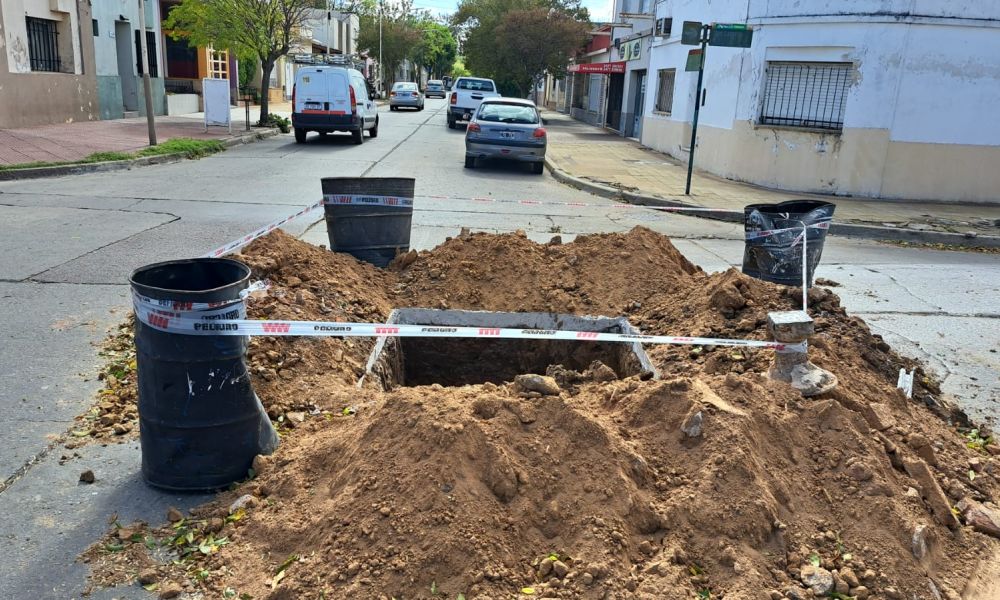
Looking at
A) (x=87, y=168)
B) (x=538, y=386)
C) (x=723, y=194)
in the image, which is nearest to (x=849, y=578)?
(x=538, y=386)

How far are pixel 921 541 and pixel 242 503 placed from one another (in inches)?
118

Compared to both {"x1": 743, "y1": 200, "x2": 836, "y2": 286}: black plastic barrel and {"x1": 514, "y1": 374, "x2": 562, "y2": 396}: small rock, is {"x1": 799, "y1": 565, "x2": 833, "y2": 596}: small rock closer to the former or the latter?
{"x1": 514, "y1": 374, "x2": 562, "y2": 396}: small rock

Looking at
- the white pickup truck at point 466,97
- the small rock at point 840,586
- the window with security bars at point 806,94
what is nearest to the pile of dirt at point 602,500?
the small rock at point 840,586

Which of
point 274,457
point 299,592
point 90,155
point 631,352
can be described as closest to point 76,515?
point 274,457

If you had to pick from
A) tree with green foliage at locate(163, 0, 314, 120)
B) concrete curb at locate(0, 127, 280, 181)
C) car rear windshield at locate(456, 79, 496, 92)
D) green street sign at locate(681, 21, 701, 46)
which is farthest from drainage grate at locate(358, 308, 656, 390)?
car rear windshield at locate(456, 79, 496, 92)

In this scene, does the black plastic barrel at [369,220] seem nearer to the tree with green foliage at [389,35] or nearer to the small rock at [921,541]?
the small rock at [921,541]

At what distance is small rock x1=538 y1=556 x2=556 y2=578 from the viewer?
3.02 m

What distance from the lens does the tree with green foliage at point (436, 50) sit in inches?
3703

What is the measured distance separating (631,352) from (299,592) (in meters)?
3.07

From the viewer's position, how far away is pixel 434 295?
21.9 ft

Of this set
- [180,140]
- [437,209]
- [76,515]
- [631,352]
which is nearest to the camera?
[76,515]

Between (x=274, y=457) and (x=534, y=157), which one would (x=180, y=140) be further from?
(x=274, y=457)

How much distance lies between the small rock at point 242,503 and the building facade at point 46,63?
2008 cm

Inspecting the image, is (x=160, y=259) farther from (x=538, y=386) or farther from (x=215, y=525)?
(x=538, y=386)
